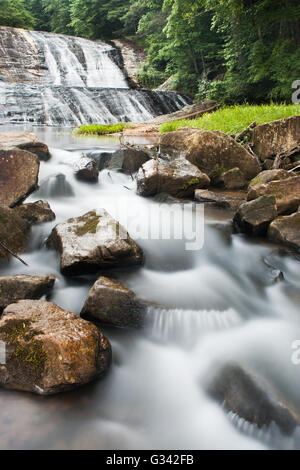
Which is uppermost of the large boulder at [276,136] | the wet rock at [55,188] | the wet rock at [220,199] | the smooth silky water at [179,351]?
the large boulder at [276,136]

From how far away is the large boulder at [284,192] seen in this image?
12.7 feet

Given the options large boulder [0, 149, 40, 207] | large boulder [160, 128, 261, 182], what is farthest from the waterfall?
large boulder [0, 149, 40, 207]

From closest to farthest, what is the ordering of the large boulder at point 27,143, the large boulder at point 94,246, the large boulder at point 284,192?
the large boulder at point 94,246 → the large boulder at point 284,192 → the large boulder at point 27,143

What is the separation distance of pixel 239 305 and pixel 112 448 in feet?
5.34

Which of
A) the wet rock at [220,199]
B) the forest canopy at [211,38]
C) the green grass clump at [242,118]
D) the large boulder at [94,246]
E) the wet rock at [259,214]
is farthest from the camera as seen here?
the forest canopy at [211,38]

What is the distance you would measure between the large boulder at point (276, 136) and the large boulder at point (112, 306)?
4.52 meters

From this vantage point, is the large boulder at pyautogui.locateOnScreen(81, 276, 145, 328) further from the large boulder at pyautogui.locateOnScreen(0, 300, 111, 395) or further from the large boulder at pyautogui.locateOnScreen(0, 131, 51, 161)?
the large boulder at pyautogui.locateOnScreen(0, 131, 51, 161)

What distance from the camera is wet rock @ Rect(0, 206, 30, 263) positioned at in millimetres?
3227

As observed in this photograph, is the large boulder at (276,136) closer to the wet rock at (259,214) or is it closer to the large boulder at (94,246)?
the wet rock at (259,214)

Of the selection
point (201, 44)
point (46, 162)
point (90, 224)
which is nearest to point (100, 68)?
point (201, 44)

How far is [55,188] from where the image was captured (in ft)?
16.2

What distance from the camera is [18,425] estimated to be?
5.46 feet

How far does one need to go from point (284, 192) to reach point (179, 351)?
8.65 feet

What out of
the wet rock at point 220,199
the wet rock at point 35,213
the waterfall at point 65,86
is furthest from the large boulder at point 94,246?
the waterfall at point 65,86
